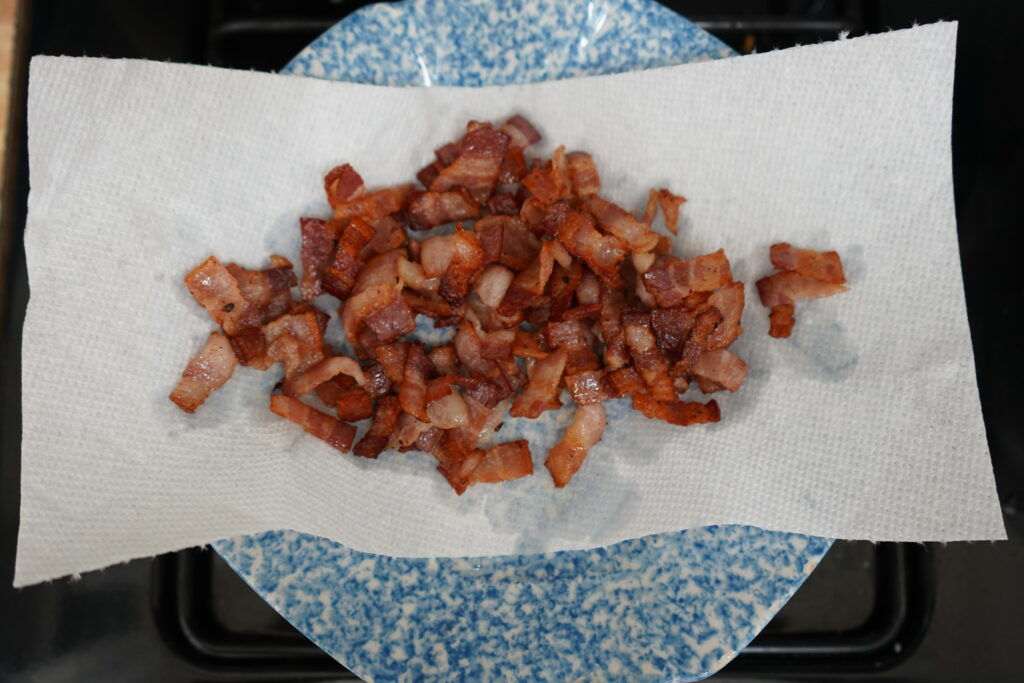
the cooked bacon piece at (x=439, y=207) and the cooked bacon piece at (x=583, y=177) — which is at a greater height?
the cooked bacon piece at (x=583, y=177)

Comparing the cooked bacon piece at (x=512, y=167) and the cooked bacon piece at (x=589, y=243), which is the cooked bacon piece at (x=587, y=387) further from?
the cooked bacon piece at (x=512, y=167)

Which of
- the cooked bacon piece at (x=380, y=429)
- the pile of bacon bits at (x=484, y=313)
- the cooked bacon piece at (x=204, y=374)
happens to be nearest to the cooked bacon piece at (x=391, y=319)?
the pile of bacon bits at (x=484, y=313)

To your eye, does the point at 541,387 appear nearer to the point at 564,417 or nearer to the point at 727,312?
the point at 564,417

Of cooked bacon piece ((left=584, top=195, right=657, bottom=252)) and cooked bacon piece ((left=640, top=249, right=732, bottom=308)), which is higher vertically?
cooked bacon piece ((left=584, top=195, right=657, bottom=252))

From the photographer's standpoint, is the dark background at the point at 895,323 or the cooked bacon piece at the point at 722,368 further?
the dark background at the point at 895,323

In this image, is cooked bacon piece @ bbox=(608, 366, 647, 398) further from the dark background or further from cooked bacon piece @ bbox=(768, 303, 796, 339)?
the dark background

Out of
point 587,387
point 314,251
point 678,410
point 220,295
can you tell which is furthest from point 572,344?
point 220,295

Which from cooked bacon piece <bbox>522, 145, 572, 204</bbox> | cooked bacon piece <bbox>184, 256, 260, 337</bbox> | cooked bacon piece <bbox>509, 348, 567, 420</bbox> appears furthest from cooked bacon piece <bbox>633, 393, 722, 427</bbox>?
cooked bacon piece <bbox>184, 256, 260, 337</bbox>
